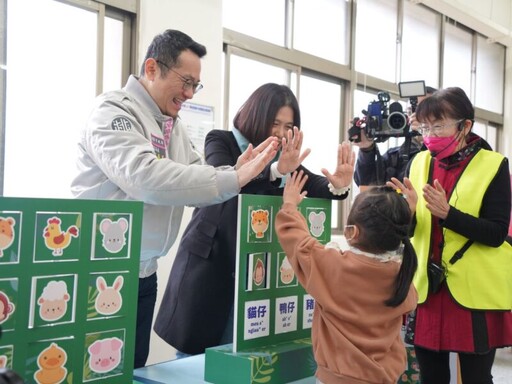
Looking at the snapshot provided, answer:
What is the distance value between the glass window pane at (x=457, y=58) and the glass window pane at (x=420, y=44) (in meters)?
0.22

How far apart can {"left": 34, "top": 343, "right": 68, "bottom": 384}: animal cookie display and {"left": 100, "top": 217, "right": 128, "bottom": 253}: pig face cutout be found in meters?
0.20

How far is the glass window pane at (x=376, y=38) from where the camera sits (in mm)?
4621

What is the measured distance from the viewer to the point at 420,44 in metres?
5.35

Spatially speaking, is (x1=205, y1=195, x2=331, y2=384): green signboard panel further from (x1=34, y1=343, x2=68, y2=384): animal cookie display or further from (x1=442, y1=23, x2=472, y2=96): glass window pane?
(x1=442, y1=23, x2=472, y2=96): glass window pane

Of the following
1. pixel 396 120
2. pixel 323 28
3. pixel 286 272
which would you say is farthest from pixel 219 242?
pixel 323 28

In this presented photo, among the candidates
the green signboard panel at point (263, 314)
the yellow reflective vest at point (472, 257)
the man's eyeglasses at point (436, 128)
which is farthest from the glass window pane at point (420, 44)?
the green signboard panel at point (263, 314)

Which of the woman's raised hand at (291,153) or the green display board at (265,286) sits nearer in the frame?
the green display board at (265,286)

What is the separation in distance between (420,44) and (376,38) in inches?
30.6

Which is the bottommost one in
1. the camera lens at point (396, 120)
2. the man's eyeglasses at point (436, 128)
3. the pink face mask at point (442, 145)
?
the pink face mask at point (442, 145)

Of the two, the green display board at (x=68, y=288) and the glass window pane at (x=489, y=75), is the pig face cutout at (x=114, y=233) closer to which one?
the green display board at (x=68, y=288)

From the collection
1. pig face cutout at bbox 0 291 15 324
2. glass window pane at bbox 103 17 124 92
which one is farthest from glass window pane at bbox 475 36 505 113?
pig face cutout at bbox 0 291 15 324

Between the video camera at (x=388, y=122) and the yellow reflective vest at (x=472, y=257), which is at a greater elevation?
the video camera at (x=388, y=122)

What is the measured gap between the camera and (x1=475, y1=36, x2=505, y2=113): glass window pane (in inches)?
245

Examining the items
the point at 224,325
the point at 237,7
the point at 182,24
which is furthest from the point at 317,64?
the point at 224,325
